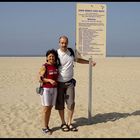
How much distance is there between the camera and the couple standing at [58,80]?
7.83 meters

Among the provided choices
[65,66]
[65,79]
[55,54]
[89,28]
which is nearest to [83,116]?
[65,79]

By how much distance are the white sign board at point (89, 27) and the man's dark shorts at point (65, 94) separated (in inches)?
37.0

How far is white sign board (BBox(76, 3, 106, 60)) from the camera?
8.66m

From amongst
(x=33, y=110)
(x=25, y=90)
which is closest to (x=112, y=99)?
(x=33, y=110)

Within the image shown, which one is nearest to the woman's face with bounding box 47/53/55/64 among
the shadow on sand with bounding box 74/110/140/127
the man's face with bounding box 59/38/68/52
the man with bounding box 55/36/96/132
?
the man with bounding box 55/36/96/132

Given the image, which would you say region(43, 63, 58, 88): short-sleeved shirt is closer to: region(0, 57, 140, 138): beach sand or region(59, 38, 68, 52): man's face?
region(59, 38, 68, 52): man's face

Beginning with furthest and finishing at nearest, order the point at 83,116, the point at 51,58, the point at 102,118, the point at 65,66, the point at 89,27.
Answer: the point at 83,116
the point at 102,118
the point at 89,27
the point at 65,66
the point at 51,58

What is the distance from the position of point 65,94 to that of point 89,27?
1.66 m

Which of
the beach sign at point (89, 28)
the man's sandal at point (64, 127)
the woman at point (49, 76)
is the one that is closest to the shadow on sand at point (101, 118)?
the man's sandal at point (64, 127)

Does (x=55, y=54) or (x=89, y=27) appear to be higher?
(x=89, y=27)

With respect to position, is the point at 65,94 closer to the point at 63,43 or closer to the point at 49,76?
the point at 49,76

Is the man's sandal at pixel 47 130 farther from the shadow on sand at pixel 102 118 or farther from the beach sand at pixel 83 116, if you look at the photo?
the shadow on sand at pixel 102 118

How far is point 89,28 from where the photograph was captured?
8.67 meters

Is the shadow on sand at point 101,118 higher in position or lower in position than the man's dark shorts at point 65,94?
lower
